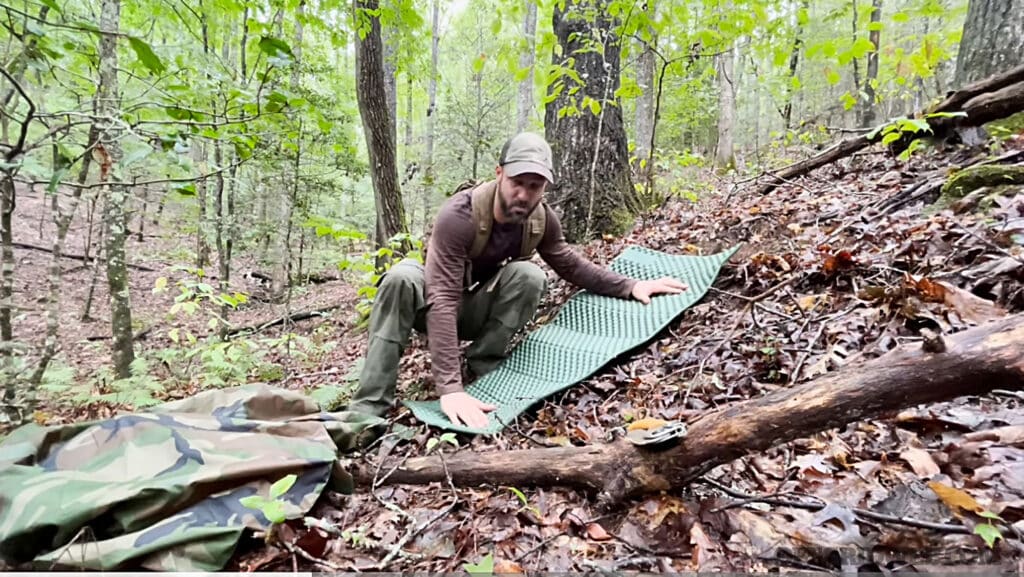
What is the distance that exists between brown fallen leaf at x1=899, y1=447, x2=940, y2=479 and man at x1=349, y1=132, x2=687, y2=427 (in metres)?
1.64

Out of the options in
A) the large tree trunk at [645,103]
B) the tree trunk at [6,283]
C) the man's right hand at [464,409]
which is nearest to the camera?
the man's right hand at [464,409]

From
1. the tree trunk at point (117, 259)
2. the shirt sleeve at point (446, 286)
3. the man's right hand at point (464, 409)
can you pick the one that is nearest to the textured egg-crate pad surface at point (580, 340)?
the man's right hand at point (464, 409)

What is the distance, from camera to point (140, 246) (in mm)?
14617

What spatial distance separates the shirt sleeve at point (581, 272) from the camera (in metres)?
3.35

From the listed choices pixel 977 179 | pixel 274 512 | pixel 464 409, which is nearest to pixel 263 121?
pixel 464 409

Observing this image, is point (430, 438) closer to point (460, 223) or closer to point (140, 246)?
point (460, 223)

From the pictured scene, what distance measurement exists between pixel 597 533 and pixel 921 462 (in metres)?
1.04

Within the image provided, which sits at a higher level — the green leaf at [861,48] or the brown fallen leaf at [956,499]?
the green leaf at [861,48]

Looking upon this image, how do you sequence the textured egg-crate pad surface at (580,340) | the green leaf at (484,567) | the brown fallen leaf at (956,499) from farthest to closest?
the textured egg-crate pad surface at (580,340)
the green leaf at (484,567)
the brown fallen leaf at (956,499)

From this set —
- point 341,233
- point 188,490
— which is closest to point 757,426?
point 188,490

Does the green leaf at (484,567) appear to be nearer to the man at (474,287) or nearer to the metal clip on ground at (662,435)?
the metal clip on ground at (662,435)

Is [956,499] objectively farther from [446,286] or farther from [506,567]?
[446,286]

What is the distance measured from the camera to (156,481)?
175 cm

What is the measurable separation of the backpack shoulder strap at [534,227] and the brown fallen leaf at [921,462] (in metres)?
2.12
